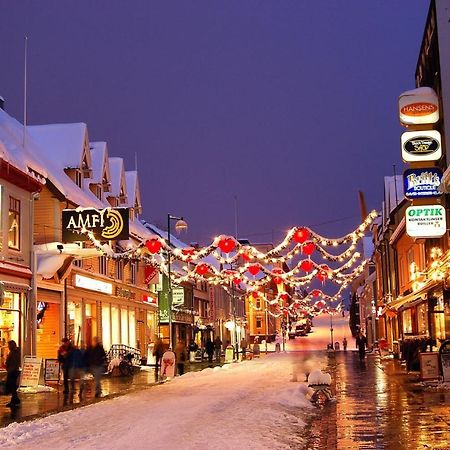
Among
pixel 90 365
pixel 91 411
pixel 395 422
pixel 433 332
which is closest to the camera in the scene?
pixel 395 422

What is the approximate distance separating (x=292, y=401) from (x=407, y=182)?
1671 centimetres

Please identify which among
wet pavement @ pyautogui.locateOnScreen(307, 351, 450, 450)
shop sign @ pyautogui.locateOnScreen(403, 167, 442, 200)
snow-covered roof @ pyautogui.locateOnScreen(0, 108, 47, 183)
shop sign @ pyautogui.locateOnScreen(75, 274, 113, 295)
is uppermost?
snow-covered roof @ pyautogui.locateOnScreen(0, 108, 47, 183)

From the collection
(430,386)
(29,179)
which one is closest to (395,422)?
(430,386)

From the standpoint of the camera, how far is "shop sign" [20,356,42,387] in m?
26.7

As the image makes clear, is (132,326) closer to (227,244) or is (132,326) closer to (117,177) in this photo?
(117,177)

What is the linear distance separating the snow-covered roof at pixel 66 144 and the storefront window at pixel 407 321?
24282mm

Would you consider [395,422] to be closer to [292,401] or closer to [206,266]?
[292,401]

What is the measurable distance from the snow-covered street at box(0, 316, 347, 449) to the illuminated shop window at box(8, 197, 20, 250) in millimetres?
9151

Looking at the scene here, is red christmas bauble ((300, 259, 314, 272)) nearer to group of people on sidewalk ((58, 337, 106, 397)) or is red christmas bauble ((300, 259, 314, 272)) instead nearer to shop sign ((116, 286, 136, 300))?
shop sign ((116, 286, 136, 300))

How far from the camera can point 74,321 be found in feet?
126

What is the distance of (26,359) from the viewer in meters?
26.8

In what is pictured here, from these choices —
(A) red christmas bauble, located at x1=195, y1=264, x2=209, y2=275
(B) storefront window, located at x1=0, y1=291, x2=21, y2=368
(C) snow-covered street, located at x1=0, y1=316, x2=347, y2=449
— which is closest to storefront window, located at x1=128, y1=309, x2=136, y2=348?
(A) red christmas bauble, located at x1=195, y1=264, x2=209, y2=275

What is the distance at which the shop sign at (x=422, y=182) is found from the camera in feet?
109

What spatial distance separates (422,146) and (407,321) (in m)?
23.9
